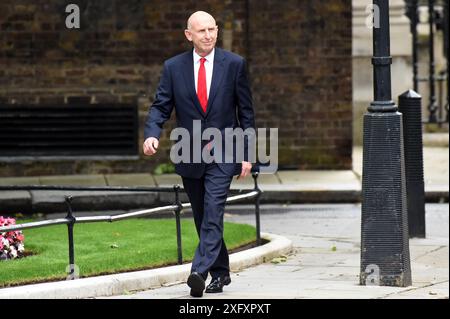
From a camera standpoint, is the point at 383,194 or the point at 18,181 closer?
the point at 383,194

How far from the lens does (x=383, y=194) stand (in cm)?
1031

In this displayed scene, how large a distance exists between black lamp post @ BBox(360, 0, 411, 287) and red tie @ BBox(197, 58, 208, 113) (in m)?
1.30

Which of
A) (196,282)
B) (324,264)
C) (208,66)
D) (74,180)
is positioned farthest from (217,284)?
(74,180)

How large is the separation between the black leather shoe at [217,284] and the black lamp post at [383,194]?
1.02 m

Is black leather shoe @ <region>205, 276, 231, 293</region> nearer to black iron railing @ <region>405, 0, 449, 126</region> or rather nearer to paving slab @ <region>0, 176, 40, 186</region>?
paving slab @ <region>0, 176, 40, 186</region>

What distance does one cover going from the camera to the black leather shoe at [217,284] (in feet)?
32.6

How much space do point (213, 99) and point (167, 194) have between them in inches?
310

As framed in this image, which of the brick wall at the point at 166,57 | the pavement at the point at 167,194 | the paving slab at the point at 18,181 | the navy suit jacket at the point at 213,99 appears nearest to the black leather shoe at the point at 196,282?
the navy suit jacket at the point at 213,99

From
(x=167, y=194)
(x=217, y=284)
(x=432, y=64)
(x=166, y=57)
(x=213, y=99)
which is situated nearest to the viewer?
(x=213, y=99)

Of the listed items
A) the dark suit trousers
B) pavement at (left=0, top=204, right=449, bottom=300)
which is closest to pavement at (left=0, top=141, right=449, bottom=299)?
→ pavement at (left=0, top=204, right=449, bottom=300)

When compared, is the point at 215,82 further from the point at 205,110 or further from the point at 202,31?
the point at 202,31

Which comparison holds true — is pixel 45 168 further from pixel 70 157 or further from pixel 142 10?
pixel 142 10

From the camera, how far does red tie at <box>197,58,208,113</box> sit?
32.1 ft
